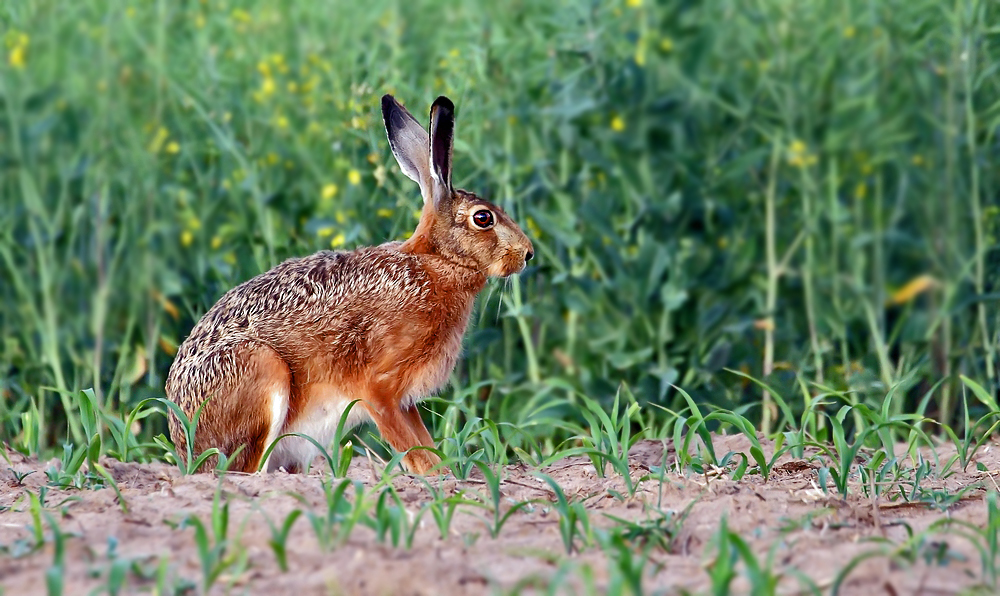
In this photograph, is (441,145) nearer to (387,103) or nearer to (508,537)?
(387,103)

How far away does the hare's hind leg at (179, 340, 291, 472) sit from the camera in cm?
478

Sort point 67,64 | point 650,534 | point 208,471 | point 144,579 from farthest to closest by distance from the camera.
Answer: point 67,64 < point 208,471 < point 650,534 < point 144,579

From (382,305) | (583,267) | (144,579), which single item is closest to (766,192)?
(583,267)

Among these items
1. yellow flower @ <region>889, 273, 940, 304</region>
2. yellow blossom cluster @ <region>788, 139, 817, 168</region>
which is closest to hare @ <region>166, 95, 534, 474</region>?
yellow blossom cluster @ <region>788, 139, 817, 168</region>

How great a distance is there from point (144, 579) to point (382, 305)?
7.11 feet

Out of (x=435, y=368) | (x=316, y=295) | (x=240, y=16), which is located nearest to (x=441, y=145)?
(x=316, y=295)

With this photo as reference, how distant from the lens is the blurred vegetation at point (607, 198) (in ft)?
21.2

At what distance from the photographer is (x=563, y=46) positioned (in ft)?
21.9

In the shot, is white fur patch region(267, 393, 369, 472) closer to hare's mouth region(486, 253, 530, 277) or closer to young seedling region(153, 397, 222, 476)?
young seedling region(153, 397, 222, 476)

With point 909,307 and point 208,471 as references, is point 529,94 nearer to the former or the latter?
point 909,307

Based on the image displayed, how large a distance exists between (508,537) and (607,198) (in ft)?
10.7

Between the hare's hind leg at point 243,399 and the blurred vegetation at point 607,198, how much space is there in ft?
4.72

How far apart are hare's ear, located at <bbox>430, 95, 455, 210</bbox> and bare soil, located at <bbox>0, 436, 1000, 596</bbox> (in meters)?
1.43

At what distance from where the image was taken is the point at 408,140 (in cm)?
544
